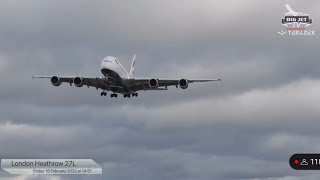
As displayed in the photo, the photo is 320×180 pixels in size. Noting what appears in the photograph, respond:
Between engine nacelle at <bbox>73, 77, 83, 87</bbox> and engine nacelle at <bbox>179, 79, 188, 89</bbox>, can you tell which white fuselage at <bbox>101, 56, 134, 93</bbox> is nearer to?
engine nacelle at <bbox>73, 77, 83, 87</bbox>

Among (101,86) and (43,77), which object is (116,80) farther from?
(43,77)

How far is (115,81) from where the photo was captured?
111188 mm

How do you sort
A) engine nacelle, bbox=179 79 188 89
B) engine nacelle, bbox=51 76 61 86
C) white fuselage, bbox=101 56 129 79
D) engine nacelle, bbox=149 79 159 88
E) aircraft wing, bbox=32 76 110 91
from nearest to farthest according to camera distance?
engine nacelle, bbox=179 79 188 89 → engine nacelle, bbox=149 79 159 88 → engine nacelle, bbox=51 76 61 86 → aircraft wing, bbox=32 76 110 91 → white fuselage, bbox=101 56 129 79

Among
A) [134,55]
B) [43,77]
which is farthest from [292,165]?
[134,55]

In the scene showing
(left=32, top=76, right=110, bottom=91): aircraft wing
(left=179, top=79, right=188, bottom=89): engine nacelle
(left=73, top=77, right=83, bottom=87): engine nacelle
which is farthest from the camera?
(left=32, top=76, right=110, bottom=91): aircraft wing

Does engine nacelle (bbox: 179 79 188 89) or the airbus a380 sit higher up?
the airbus a380

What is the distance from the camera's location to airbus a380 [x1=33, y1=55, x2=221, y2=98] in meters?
109

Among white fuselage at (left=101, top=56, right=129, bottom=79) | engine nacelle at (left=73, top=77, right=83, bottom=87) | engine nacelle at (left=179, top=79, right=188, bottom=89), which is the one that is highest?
white fuselage at (left=101, top=56, right=129, bottom=79)

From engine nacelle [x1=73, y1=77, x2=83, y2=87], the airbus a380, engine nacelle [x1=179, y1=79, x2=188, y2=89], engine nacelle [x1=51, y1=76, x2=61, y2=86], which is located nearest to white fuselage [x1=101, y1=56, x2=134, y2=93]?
the airbus a380

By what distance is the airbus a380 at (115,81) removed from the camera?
356ft

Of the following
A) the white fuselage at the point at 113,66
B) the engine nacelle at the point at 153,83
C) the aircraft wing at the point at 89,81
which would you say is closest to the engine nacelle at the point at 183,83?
the engine nacelle at the point at 153,83

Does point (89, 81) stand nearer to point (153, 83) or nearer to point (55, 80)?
point (55, 80)

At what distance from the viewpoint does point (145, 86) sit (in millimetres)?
114688

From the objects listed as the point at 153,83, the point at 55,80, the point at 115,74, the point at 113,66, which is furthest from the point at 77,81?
the point at 153,83
